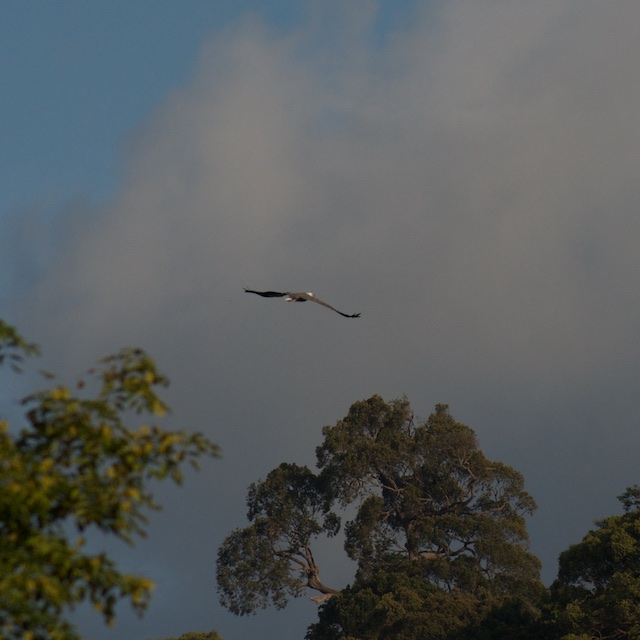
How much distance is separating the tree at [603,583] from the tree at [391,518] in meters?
16.0

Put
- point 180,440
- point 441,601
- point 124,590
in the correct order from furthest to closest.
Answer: point 441,601 → point 180,440 → point 124,590

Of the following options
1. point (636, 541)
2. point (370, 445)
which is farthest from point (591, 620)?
point (370, 445)

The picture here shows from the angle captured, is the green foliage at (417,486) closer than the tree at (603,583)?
No

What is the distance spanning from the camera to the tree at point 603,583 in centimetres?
5759

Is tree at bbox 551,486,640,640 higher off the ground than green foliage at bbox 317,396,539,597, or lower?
lower

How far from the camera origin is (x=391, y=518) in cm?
8550

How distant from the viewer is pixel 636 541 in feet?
198

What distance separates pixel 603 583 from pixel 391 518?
25.3m

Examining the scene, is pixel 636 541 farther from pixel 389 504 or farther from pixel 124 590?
pixel 124 590

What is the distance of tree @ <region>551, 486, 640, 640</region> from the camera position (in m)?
57.6

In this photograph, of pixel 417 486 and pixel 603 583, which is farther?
pixel 417 486

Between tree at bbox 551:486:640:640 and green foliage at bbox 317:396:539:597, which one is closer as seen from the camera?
tree at bbox 551:486:640:640

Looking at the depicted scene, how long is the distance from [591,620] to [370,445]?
28733 millimetres

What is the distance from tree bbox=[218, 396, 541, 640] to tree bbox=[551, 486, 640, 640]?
15970 millimetres
